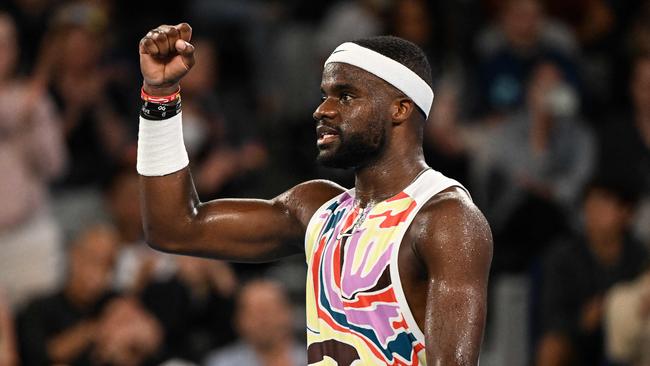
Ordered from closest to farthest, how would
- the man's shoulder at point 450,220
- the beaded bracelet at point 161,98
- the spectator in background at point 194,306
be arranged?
the man's shoulder at point 450,220 < the beaded bracelet at point 161,98 < the spectator in background at point 194,306

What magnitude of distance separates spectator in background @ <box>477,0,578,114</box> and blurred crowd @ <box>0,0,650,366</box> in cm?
2

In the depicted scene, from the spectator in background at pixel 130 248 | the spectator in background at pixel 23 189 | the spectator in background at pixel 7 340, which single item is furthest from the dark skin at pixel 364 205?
the spectator in background at pixel 23 189

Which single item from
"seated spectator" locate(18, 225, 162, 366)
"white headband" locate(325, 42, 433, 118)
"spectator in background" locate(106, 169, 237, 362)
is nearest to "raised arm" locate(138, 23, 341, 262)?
"white headband" locate(325, 42, 433, 118)

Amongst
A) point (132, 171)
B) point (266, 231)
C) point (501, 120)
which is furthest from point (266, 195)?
point (266, 231)

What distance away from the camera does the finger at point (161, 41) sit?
3.94 meters

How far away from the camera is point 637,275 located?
8.10m

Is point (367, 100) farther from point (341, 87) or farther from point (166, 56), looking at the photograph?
point (166, 56)

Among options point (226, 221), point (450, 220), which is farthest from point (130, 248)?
point (450, 220)

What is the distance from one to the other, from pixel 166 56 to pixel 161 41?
0.08 metres

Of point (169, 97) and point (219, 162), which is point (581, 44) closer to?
point (219, 162)

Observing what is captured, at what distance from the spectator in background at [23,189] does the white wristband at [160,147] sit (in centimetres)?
432

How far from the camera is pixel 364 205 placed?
4012mm

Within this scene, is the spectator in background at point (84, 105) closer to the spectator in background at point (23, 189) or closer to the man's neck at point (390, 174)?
the spectator in background at point (23, 189)

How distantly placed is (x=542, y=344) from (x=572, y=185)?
183 cm
